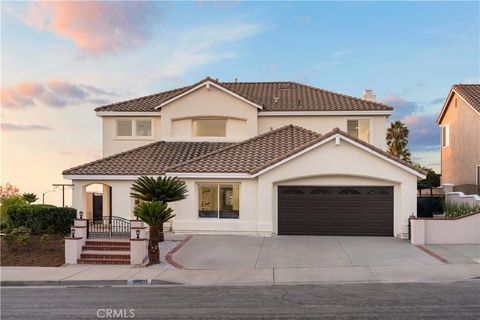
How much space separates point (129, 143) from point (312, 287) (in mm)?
19023

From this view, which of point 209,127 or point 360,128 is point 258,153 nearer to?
point 209,127

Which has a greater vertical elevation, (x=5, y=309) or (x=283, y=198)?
(x=283, y=198)

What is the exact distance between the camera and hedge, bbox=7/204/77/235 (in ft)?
71.8

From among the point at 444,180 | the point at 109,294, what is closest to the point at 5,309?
the point at 109,294

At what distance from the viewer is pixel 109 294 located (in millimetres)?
12984

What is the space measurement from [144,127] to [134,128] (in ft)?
2.07

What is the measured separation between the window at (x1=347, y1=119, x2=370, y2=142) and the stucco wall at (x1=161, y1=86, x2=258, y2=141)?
595cm

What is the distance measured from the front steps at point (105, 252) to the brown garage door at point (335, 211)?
7.99 m

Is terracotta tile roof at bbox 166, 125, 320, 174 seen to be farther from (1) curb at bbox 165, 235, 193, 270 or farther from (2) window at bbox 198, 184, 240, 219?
(1) curb at bbox 165, 235, 193, 270

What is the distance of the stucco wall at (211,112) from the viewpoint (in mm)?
28500

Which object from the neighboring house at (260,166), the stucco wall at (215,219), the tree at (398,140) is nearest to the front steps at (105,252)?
the stucco wall at (215,219)

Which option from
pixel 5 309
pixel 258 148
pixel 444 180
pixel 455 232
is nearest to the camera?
pixel 5 309

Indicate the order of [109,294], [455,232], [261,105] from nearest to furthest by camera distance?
[109,294] < [455,232] < [261,105]

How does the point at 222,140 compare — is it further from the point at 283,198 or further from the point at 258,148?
the point at 283,198
